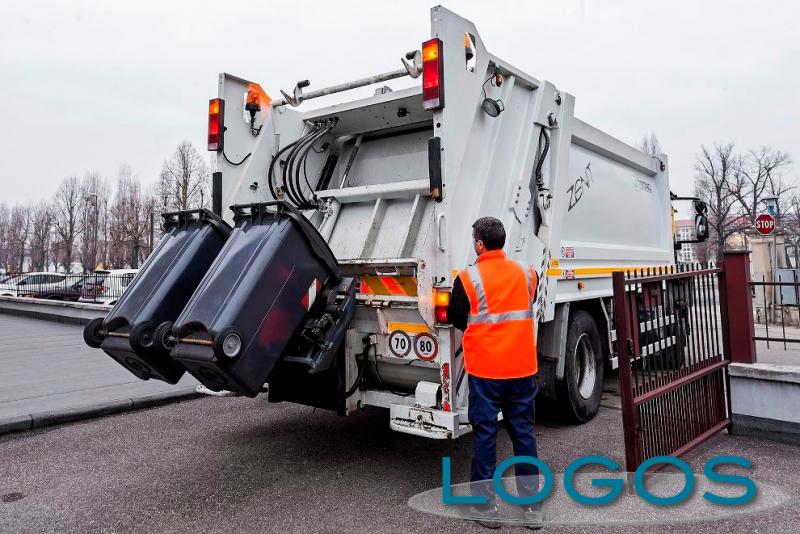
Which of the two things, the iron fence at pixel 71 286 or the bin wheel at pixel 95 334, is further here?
the iron fence at pixel 71 286

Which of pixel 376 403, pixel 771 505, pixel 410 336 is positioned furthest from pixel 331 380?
pixel 771 505

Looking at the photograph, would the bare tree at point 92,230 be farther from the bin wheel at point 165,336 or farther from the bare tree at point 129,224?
the bin wheel at point 165,336

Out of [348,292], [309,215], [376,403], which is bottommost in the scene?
[376,403]

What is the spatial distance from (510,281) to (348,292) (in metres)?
0.96

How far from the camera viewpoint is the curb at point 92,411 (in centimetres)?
474

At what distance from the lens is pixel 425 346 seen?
332 cm

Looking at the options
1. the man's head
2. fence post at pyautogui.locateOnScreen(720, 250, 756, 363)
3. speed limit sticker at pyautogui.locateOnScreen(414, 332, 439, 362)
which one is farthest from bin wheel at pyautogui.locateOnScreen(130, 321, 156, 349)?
fence post at pyautogui.locateOnScreen(720, 250, 756, 363)

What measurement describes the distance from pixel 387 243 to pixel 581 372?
7.07 feet

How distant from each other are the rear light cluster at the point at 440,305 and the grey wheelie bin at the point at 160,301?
1.42 metres

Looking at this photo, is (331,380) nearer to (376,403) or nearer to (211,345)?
(376,403)

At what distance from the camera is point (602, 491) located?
3.25 m

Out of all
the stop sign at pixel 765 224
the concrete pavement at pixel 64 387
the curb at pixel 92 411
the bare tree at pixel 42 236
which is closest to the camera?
the curb at pixel 92 411

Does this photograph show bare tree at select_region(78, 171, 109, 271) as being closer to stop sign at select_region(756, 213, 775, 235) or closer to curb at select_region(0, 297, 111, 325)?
curb at select_region(0, 297, 111, 325)

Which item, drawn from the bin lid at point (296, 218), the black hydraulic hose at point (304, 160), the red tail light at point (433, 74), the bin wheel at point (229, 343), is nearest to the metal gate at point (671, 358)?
the red tail light at point (433, 74)
